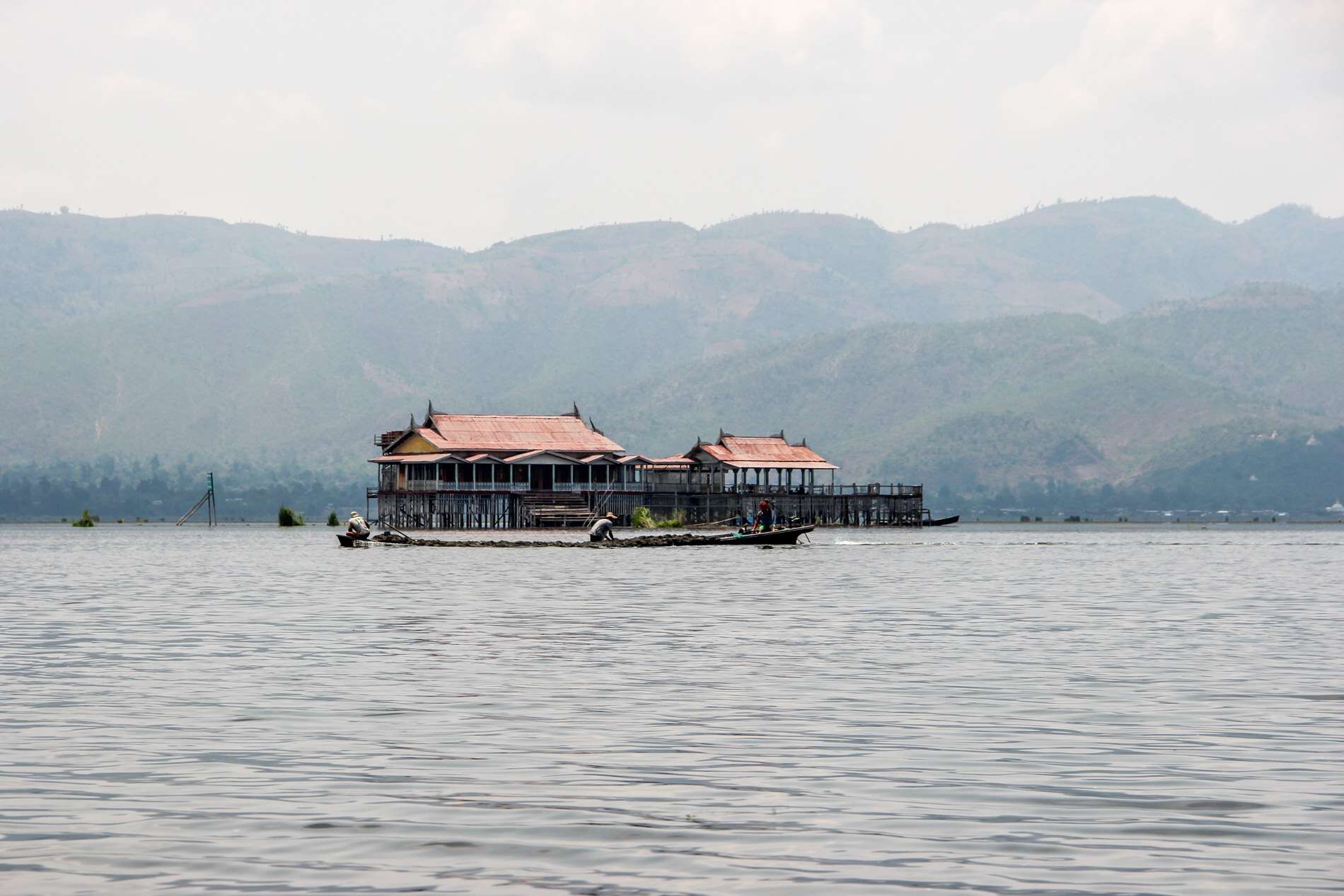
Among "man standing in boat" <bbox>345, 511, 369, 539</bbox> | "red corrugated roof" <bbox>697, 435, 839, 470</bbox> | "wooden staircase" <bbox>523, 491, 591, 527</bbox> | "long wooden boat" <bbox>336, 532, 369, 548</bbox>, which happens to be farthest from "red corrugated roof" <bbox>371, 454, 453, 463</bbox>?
"man standing in boat" <bbox>345, 511, 369, 539</bbox>

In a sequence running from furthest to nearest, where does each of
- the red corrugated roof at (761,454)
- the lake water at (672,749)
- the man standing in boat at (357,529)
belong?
the red corrugated roof at (761,454) → the man standing in boat at (357,529) → the lake water at (672,749)

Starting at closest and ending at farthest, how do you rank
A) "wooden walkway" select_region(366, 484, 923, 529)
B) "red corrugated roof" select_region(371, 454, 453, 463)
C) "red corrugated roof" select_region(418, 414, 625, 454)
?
1. "red corrugated roof" select_region(371, 454, 453, 463)
2. "wooden walkway" select_region(366, 484, 923, 529)
3. "red corrugated roof" select_region(418, 414, 625, 454)

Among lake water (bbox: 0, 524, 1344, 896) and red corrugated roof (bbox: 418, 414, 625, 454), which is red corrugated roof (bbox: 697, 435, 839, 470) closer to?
red corrugated roof (bbox: 418, 414, 625, 454)

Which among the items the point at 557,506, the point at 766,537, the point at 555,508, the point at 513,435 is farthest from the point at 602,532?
the point at 513,435

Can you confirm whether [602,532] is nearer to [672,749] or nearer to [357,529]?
[357,529]

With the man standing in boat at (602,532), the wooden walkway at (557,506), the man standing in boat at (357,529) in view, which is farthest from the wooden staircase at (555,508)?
the man standing in boat at (357,529)

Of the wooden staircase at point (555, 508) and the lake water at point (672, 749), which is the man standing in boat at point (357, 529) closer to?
the wooden staircase at point (555, 508)

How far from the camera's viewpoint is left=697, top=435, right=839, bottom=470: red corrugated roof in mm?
113750

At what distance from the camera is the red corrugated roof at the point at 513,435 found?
356ft

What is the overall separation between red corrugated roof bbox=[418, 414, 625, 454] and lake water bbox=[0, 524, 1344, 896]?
71.8m

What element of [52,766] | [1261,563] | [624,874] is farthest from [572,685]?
[1261,563]

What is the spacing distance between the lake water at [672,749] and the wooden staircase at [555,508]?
69855 millimetres

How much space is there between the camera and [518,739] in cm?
1617

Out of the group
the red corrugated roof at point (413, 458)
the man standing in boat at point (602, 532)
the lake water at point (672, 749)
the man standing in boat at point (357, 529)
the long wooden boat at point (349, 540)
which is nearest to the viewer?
the lake water at point (672, 749)
